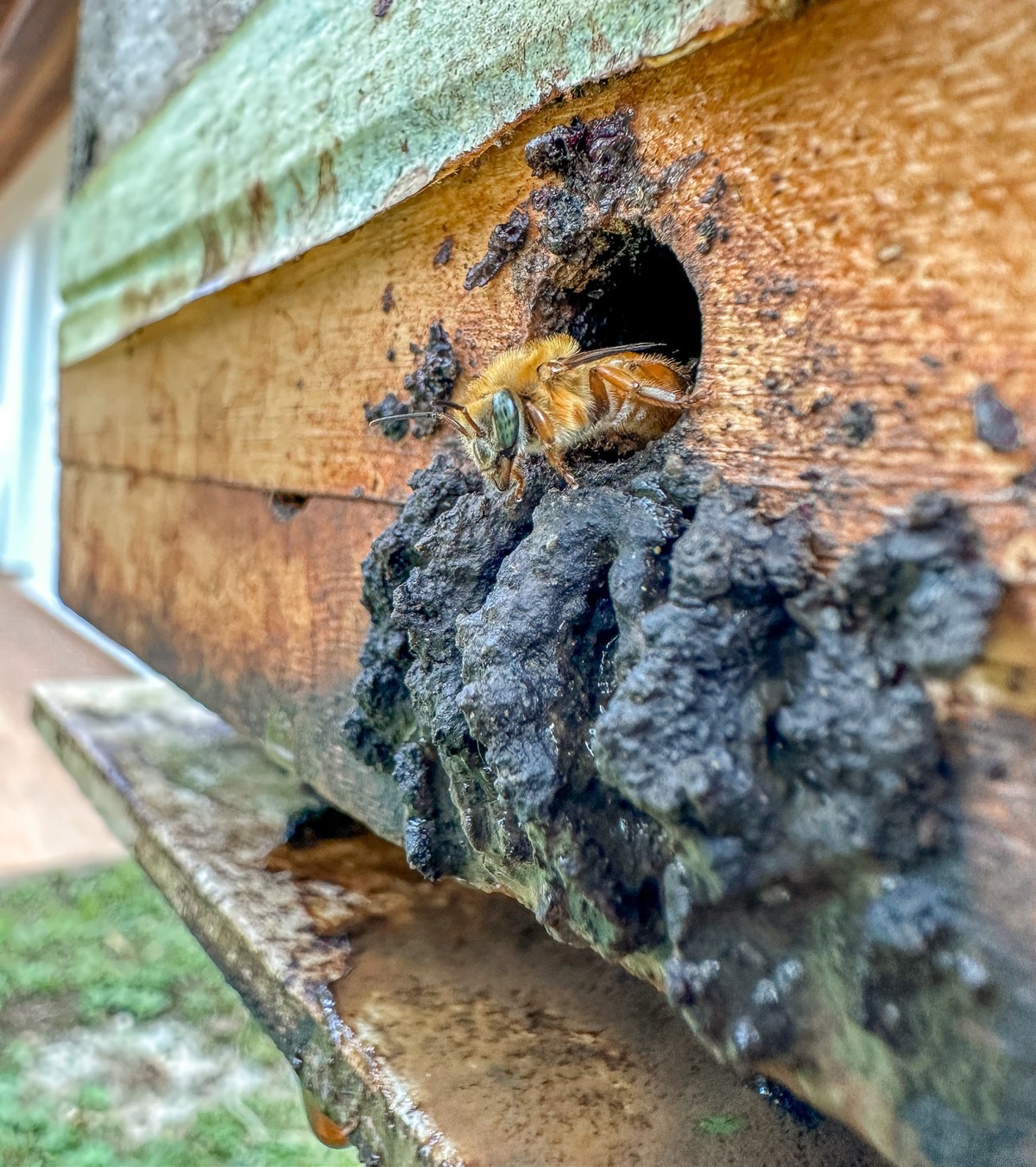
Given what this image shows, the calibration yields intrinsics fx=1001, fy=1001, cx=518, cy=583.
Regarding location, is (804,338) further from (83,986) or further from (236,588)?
(83,986)

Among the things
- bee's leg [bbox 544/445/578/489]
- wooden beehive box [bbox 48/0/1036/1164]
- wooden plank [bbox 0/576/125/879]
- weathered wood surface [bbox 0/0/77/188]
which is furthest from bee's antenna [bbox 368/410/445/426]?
weathered wood surface [bbox 0/0/77/188]

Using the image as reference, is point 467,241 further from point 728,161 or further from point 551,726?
point 551,726

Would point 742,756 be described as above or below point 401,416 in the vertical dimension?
below

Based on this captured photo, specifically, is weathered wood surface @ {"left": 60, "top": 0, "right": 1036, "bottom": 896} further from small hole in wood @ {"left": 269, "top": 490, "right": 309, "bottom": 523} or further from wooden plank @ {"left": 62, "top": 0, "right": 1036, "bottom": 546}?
small hole in wood @ {"left": 269, "top": 490, "right": 309, "bottom": 523}

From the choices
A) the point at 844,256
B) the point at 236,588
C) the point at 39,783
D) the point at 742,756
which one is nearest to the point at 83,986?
the point at 39,783

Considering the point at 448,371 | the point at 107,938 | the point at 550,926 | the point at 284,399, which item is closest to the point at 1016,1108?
the point at 550,926

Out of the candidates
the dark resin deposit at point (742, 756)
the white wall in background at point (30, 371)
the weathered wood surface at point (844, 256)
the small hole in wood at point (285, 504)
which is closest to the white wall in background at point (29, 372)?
the white wall in background at point (30, 371)

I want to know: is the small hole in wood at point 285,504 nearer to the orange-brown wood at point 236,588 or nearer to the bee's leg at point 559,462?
the orange-brown wood at point 236,588
